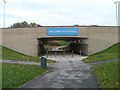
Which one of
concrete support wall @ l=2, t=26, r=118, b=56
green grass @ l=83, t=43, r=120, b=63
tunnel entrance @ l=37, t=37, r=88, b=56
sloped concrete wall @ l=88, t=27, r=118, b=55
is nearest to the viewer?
green grass @ l=83, t=43, r=120, b=63

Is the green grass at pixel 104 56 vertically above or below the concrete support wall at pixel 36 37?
below

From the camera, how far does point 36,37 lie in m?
30.5

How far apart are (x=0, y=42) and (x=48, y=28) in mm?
8525

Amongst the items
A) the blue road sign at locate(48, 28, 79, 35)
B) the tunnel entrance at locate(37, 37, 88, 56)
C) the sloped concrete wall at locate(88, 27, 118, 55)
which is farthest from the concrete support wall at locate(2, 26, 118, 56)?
the tunnel entrance at locate(37, 37, 88, 56)

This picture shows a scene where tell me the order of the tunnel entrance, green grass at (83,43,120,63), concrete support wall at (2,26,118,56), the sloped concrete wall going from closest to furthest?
1. green grass at (83,43,120,63)
2. concrete support wall at (2,26,118,56)
3. the sloped concrete wall
4. the tunnel entrance

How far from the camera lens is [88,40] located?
31000 mm

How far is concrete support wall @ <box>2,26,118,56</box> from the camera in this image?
101 ft

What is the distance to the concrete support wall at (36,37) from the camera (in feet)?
101

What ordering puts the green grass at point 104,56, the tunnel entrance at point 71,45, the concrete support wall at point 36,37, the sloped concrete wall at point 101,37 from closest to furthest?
the green grass at point 104,56 < the concrete support wall at point 36,37 < the sloped concrete wall at point 101,37 < the tunnel entrance at point 71,45

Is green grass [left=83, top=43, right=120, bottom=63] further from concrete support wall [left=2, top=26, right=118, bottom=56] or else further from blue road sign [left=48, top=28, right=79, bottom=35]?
blue road sign [left=48, top=28, right=79, bottom=35]

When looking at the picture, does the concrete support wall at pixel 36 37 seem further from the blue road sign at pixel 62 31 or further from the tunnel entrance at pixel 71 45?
the tunnel entrance at pixel 71 45

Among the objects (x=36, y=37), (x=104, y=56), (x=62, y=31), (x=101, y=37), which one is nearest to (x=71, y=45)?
(x=101, y=37)

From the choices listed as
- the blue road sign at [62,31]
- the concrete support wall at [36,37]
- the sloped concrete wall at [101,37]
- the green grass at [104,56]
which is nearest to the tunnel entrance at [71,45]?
the sloped concrete wall at [101,37]

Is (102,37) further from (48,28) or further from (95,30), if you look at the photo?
(48,28)
